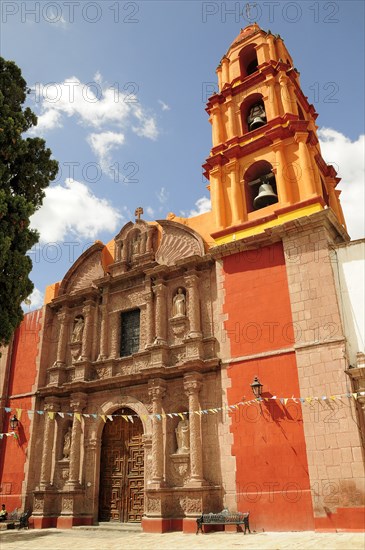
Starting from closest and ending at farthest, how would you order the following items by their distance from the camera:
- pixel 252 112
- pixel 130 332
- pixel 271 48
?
1. pixel 130 332
2. pixel 252 112
3. pixel 271 48

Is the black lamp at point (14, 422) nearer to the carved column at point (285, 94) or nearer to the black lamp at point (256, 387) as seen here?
the black lamp at point (256, 387)

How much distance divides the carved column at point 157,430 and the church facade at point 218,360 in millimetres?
39

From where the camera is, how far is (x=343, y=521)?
913 centimetres

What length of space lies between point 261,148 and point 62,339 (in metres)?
9.24

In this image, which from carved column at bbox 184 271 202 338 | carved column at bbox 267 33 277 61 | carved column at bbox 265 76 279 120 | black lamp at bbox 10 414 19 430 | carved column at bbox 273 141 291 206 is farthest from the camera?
carved column at bbox 267 33 277 61

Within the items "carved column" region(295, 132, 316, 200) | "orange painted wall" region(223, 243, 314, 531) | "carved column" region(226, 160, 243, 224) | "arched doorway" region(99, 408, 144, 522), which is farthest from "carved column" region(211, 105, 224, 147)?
"arched doorway" region(99, 408, 144, 522)

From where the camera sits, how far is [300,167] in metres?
13.3

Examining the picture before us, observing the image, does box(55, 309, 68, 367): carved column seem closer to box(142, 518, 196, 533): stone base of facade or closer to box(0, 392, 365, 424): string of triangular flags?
box(0, 392, 365, 424): string of triangular flags

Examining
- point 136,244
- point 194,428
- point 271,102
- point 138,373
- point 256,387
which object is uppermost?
point 271,102

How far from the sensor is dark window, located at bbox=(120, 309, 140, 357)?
47.1 ft

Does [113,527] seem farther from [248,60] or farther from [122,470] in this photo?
[248,60]

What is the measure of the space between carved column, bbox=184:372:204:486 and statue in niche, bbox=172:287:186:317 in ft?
6.67

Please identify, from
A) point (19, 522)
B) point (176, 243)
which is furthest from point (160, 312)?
point (19, 522)

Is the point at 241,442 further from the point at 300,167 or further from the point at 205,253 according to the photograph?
the point at 300,167
